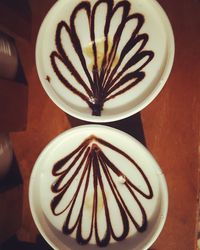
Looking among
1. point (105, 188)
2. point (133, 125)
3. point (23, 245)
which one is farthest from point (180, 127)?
point (23, 245)

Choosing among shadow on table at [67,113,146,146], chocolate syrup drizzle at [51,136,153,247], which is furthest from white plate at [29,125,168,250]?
shadow on table at [67,113,146,146]

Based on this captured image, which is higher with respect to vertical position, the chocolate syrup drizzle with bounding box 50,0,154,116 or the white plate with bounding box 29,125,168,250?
the chocolate syrup drizzle with bounding box 50,0,154,116

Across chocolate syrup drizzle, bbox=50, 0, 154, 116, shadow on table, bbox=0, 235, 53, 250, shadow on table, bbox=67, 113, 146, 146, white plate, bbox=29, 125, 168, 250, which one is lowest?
shadow on table, bbox=0, 235, 53, 250

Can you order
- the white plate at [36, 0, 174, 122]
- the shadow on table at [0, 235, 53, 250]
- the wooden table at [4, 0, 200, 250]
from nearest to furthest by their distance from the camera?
1. the white plate at [36, 0, 174, 122]
2. the wooden table at [4, 0, 200, 250]
3. the shadow on table at [0, 235, 53, 250]

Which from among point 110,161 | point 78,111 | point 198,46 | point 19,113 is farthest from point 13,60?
point 198,46

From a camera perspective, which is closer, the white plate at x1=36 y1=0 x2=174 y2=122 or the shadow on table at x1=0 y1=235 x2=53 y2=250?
the white plate at x1=36 y1=0 x2=174 y2=122

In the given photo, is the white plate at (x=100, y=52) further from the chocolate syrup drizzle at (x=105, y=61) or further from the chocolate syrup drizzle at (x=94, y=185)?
the chocolate syrup drizzle at (x=94, y=185)

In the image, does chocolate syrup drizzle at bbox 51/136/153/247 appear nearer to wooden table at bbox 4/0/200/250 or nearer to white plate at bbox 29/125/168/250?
white plate at bbox 29/125/168/250
